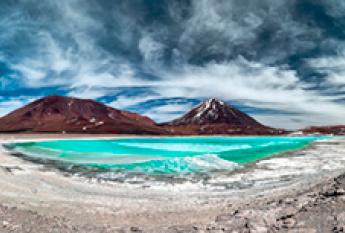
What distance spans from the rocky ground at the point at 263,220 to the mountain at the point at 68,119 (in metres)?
90.0

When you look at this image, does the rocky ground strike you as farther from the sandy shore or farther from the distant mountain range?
the distant mountain range

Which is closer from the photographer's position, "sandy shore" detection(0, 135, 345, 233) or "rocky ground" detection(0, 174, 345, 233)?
"rocky ground" detection(0, 174, 345, 233)

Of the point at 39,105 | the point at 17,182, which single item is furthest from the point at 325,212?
the point at 39,105

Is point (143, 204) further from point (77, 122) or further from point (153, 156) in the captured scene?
point (77, 122)

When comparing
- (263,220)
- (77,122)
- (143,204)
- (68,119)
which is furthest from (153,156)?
(68,119)

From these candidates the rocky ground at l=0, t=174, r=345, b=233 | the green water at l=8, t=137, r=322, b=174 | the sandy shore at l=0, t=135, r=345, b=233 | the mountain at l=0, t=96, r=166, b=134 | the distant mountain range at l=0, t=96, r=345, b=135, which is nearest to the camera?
the rocky ground at l=0, t=174, r=345, b=233

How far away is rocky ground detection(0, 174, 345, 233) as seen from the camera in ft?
15.4

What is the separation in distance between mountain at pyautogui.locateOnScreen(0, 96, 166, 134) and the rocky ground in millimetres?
89985

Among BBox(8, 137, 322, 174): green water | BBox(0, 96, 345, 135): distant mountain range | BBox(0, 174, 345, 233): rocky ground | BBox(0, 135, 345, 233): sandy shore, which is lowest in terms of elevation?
BBox(8, 137, 322, 174): green water

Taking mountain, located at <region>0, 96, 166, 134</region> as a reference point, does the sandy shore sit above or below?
below

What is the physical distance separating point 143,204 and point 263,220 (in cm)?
355

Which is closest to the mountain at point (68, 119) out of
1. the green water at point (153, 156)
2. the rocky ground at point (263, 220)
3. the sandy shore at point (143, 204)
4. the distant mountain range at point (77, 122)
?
the distant mountain range at point (77, 122)

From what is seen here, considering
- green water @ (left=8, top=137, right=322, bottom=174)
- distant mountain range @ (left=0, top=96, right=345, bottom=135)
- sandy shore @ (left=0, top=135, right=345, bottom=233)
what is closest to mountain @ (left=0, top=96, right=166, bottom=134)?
distant mountain range @ (left=0, top=96, right=345, bottom=135)

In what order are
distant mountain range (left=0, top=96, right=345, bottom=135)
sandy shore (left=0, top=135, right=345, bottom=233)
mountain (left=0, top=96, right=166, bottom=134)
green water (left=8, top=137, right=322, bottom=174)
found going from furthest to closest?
distant mountain range (left=0, top=96, right=345, bottom=135) → mountain (left=0, top=96, right=166, bottom=134) → green water (left=8, top=137, right=322, bottom=174) → sandy shore (left=0, top=135, right=345, bottom=233)
